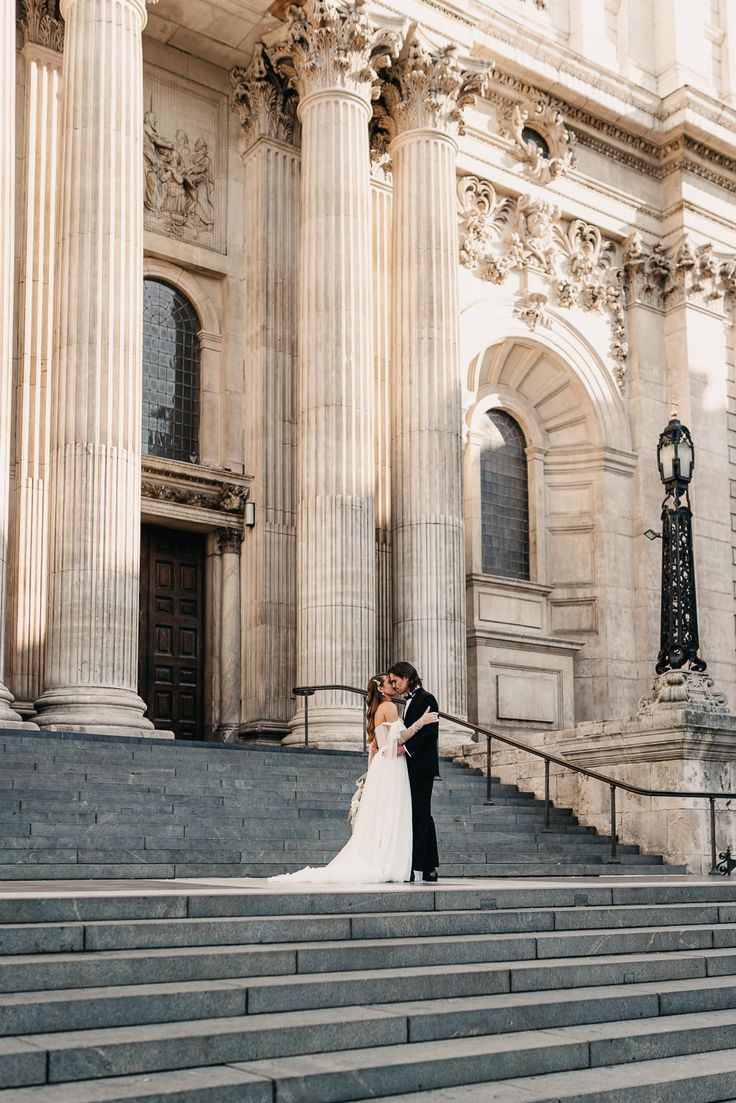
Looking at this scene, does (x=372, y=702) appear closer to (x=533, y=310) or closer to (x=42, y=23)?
(x=42, y=23)

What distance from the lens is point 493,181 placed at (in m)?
26.7

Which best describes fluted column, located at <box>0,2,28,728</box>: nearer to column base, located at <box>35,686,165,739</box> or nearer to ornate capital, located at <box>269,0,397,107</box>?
column base, located at <box>35,686,165,739</box>

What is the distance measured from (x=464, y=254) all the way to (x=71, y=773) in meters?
14.6

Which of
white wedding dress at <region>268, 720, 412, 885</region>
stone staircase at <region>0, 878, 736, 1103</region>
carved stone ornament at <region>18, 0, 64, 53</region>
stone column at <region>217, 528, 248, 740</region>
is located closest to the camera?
stone staircase at <region>0, 878, 736, 1103</region>

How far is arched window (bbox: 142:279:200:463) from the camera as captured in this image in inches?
891

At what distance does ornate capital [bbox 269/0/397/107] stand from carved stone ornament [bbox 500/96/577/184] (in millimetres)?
5153

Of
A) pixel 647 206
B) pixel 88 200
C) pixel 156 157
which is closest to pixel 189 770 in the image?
pixel 88 200

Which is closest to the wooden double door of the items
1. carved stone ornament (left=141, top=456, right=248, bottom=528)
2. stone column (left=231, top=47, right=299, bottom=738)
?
carved stone ornament (left=141, top=456, right=248, bottom=528)

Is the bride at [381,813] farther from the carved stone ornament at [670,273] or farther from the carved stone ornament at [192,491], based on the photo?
the carved stone ornament at [670,273]

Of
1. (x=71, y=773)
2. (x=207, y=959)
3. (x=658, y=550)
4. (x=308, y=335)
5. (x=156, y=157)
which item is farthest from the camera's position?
(x=658, y=550)

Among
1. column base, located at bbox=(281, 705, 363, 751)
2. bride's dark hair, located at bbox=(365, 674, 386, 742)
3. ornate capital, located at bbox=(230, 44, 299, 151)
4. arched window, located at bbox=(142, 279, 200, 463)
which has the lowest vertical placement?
column base, located at bbox=(281, 705, 363, 751)

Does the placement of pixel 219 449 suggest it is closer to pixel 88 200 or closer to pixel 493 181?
pixel 88 200

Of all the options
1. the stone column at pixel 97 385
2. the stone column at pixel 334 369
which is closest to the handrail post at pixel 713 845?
the stone column at pixel 334 369

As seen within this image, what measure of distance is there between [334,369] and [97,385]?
4242 mm
